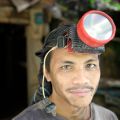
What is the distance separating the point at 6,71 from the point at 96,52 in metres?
8.77

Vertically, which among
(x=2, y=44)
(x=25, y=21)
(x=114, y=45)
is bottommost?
(x=2, y=44)

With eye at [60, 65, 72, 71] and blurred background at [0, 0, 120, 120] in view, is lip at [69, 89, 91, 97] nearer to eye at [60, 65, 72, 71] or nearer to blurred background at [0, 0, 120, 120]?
eye at [60, 65, 72, 71]

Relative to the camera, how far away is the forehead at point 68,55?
7.55ft

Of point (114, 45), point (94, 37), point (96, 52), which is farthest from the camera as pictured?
point (114, 45)

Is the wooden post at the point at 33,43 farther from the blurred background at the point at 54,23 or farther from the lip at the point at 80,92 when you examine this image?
the lip at the point at 80,92

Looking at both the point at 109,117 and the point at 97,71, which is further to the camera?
the point at 109,117

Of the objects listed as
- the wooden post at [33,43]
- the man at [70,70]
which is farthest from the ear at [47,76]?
the wooden post at [33,43]

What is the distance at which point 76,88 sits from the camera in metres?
2.26

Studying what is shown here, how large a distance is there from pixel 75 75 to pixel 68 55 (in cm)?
13

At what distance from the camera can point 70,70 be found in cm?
229

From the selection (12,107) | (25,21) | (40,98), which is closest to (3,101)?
(12,107)

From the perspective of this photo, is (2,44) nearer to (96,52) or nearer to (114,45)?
(114,45)

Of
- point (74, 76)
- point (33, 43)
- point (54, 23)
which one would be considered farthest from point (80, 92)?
point (54, 23)

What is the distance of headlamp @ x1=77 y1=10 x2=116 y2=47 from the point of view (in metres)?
2.16
